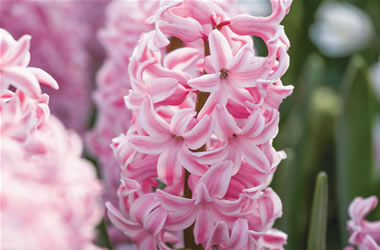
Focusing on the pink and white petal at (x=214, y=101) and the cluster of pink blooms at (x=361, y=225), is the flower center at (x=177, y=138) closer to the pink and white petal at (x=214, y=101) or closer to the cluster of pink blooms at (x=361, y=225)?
the pink and white petal at (x=214, y=101)

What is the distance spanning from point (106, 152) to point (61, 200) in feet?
1.27

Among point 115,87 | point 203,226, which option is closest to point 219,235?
point 203,226

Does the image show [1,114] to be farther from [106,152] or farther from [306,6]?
[306,6]

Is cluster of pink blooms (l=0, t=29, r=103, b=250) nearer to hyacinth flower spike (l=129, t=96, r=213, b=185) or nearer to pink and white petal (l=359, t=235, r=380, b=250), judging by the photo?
hyacinth flower spike (l=129, t=96, r=213, b=185)

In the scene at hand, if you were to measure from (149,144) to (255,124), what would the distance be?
8 cm

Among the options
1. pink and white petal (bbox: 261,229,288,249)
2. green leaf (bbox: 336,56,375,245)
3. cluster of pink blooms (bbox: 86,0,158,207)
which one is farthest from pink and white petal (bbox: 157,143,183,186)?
green leaf (bbox: 336,56,375,245)

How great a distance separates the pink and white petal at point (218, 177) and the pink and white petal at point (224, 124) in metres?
0.02

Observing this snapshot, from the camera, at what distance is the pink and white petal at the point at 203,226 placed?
406 millimetres

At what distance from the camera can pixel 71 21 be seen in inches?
33.9

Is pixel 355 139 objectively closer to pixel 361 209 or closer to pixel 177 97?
pixel 361 209

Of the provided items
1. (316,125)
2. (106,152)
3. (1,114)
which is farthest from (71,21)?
(1,114)

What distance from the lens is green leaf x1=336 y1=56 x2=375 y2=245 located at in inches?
28.9

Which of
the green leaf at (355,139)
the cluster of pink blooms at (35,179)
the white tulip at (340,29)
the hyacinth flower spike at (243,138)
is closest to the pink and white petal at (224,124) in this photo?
the hyacinth flower spike at (243,138)

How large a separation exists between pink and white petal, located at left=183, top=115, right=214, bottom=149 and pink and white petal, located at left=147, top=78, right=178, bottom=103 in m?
0.04
